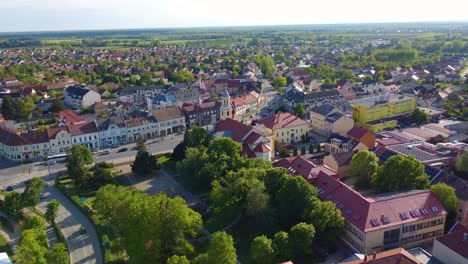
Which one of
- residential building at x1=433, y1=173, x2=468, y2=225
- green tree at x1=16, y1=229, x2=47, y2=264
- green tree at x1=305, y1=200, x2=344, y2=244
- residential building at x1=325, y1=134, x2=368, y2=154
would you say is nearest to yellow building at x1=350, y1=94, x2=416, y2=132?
residential building at x1=325, y1=134, x2=368, y2=154

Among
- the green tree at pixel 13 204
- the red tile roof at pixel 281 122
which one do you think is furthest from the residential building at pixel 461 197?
the green tree at pixel 13 204

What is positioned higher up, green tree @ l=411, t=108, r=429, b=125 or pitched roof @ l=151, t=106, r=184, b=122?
pitched roof @ l=151, t=106, r=184, b=122

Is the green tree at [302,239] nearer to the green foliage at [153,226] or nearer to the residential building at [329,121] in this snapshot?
the green foliage at [153,226]

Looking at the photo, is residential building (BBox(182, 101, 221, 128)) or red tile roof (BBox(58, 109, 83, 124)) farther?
residential building (BBox(182, 101, 221, 128))

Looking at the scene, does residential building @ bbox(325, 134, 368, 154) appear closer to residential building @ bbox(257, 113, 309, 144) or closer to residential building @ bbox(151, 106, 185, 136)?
residential building @ bbox(257, 113, 309, 144)

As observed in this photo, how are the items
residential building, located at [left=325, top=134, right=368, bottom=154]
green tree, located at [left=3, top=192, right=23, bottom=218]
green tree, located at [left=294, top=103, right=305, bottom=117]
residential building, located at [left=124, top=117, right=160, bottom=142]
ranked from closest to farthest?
green tree, located at [left=3, top=192, right=23, bottom=218], residential building, located at [left=325, top=134, right=368, bottom=154], residential building, located at [left=124, top=117, right=160, bottom=142], green tree, located at [left=294, top=103, right=305, bottom=117]

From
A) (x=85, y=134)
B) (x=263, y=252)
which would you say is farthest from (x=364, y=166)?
(x=85, y=134)

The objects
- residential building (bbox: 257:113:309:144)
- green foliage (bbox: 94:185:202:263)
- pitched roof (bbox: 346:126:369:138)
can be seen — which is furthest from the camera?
residential building (bbox: 257:113:309:144)

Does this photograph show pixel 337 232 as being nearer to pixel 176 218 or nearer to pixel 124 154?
pixel 176 218
